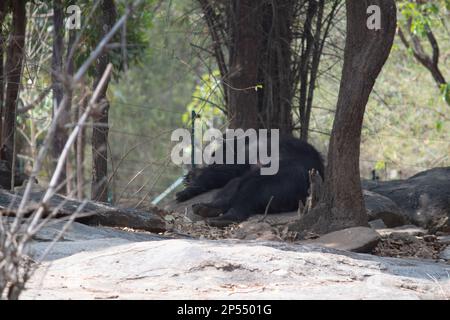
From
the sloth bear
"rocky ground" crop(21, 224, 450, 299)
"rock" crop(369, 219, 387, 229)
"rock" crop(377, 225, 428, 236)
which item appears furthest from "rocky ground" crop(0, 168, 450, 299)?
the sloth bear

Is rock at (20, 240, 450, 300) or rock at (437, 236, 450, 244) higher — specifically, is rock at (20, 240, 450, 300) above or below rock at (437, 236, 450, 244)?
above

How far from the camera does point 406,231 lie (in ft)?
24.2

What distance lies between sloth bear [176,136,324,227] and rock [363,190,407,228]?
33.5 inches

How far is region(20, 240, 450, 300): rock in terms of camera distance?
13.3 ft

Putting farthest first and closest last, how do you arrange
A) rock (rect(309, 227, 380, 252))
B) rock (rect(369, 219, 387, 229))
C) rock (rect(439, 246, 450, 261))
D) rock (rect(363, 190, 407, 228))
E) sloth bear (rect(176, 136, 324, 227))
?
sloth bear (rect(176, 136, 324, 227))
rock (rect(363, 190, 407, 228))
rock (rect(369, 219, 387, 229))
rock (rect(439, 246, 450, 261))
rock (rect(309, 227, 380, 252))

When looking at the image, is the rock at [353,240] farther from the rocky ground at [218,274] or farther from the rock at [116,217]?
the rock at [116,217]

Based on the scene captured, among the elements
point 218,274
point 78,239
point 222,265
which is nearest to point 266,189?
point 78,239

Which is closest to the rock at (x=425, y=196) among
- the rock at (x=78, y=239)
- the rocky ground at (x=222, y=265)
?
the rocky ground at (x=222, y=265)

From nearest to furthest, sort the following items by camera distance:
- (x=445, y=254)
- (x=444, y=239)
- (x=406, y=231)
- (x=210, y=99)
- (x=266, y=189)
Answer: (x=445, y=254)
(x=444, y=239)
(x=406, y=231)
(x=266, y=189)
(x=210, y=99)

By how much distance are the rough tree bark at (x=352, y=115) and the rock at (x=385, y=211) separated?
1.20 meters

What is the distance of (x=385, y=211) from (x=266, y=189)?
4.27ft

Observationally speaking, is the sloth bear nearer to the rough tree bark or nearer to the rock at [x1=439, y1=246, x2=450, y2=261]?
the rough tree bark

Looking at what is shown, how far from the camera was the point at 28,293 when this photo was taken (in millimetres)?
3811

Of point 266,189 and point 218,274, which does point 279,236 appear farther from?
point 218,274
